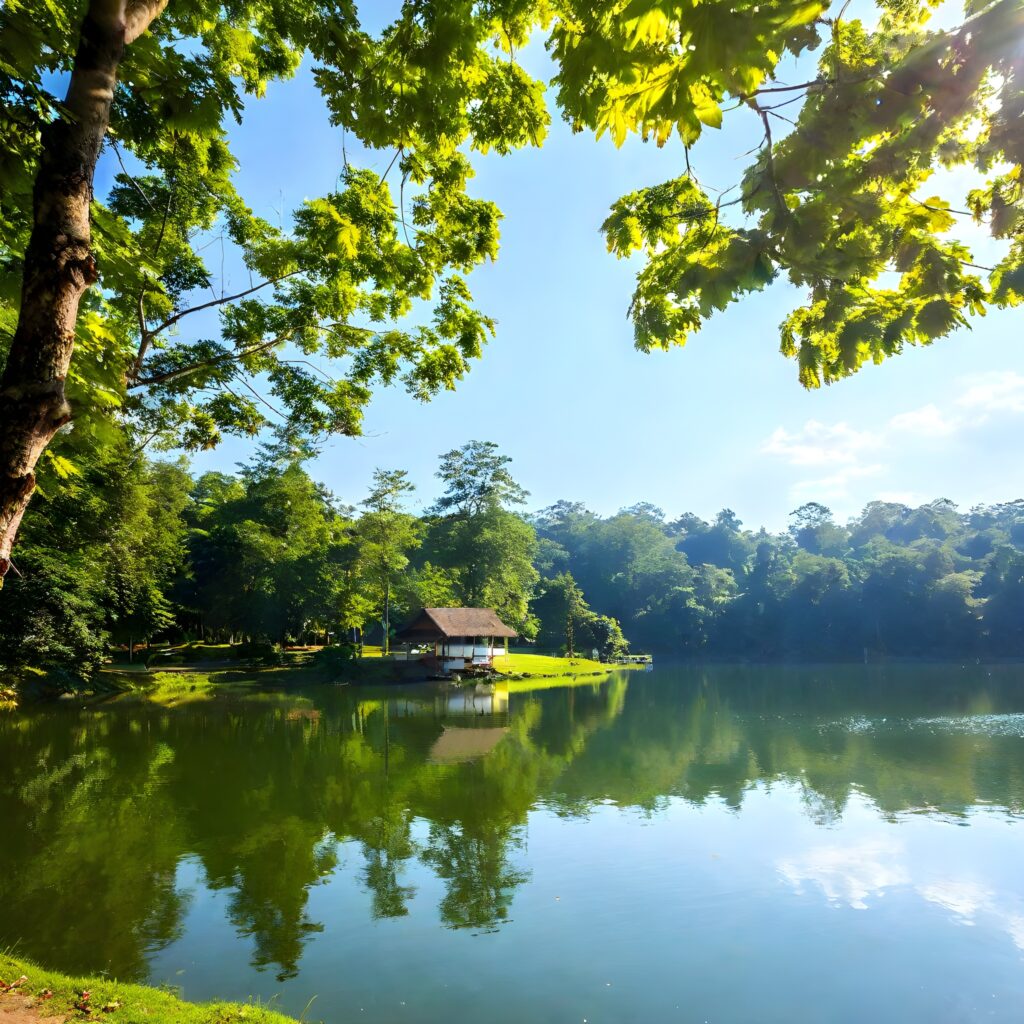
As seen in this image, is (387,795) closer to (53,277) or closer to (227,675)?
(53,277)

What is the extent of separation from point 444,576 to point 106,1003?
119ft

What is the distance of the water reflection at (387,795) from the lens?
690cm

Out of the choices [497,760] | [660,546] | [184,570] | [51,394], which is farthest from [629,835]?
[660,546]

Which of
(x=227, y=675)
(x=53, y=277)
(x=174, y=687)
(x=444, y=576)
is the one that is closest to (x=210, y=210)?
(x=53, y=277)

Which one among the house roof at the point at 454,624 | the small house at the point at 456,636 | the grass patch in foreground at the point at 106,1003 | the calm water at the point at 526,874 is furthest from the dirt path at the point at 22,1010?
the house roof at the point at 454,624

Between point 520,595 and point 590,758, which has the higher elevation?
point 520,595

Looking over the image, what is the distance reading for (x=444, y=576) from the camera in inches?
1602

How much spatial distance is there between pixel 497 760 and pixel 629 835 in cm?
580

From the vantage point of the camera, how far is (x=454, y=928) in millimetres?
6543

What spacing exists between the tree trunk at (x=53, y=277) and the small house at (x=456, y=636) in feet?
108

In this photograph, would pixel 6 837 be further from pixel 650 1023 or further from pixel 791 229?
pixel 791 229

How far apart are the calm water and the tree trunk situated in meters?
5.00

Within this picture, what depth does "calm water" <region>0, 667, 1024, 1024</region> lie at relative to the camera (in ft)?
18.1

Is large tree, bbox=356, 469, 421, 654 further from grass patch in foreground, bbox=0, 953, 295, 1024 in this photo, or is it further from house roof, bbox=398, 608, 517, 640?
grass patch in foreground, bbox=0, 953, 295, 1024
